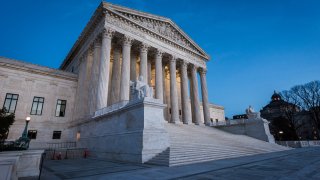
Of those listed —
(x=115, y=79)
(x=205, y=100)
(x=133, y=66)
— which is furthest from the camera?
(x=205, y=100)

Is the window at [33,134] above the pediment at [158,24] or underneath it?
underneath

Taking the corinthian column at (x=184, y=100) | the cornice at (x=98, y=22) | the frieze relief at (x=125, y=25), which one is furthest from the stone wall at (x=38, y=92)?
the corinthian column at (x=184, y=100)

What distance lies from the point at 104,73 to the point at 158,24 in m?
15.5

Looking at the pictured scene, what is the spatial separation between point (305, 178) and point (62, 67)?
157 ft

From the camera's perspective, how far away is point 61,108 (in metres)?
29.6

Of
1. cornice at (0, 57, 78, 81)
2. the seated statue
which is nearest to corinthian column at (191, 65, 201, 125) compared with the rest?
the seated statue

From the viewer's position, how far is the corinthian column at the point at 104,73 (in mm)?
22453

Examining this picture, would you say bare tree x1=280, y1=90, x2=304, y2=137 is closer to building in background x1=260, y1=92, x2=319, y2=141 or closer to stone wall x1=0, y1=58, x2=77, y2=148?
building in background x1=260, y1=92, x2=319, y2=141

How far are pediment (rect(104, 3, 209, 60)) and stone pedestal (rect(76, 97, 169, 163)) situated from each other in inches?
632

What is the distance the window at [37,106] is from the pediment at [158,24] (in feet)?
55.1

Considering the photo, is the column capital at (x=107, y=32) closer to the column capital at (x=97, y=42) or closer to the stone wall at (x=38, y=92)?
the column capital at (x=97, y=42)

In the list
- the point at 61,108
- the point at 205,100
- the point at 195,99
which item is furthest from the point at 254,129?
the point at 61,108

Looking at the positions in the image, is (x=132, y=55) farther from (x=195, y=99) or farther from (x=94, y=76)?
(x=195, y=99)

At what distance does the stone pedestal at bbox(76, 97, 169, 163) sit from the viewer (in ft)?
44.5
